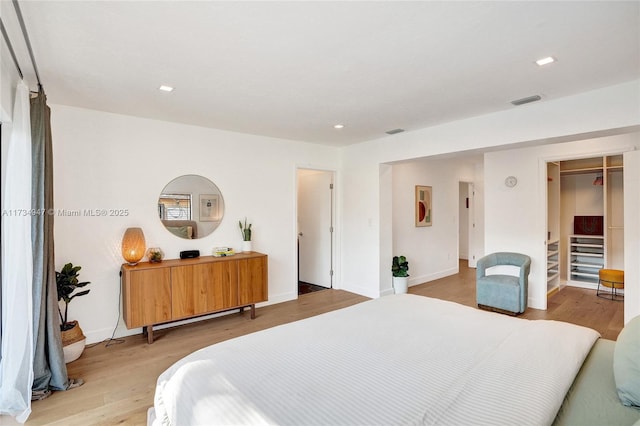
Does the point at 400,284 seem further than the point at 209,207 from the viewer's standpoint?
Yes

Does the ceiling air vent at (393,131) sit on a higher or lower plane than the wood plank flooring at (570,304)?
higher

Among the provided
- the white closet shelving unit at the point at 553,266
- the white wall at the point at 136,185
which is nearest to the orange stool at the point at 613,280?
the white closet shelving unit at the point at 553,266

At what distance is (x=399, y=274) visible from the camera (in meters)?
5.04

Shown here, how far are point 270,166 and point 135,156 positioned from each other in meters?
1.68

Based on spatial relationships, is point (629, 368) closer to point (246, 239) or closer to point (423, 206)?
point (246, 239)

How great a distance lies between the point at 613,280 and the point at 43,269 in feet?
21.5

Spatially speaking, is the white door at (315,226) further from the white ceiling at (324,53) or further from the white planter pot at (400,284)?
the white ceiling at (324,53)

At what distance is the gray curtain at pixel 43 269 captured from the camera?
2.27m

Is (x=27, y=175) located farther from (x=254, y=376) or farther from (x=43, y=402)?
(x=254, y=376)

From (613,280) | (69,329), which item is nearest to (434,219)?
(613,280)

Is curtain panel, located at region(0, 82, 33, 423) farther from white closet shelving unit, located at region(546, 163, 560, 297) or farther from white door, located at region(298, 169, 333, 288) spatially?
white closet shelving unit, located at region(546, 163, 560, 297)

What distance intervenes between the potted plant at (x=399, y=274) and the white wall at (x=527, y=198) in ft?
3.99

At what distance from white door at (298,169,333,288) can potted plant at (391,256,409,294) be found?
107 cm

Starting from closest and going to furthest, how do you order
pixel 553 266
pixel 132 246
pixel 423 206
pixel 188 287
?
pixel 132 246 → pixel 188 287 → pixel 553 266 → pixel 423 206
